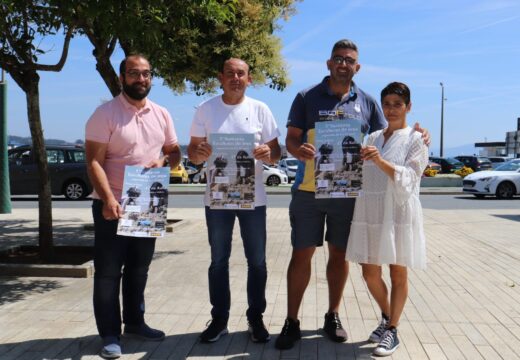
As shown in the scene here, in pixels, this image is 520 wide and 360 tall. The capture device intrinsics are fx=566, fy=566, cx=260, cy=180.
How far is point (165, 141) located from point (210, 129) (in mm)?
413

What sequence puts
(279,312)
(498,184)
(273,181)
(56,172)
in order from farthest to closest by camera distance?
(273,181) < (498,184) < (56,172) < (279,312)

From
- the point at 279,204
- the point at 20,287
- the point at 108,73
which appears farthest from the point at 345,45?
the point at 279,204

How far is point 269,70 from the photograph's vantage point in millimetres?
11594

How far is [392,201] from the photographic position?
3.92 metres

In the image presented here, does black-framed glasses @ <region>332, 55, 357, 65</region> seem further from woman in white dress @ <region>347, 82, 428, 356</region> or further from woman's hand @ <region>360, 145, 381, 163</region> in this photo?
woman's hand @ <region>360, 145, 381, 163</region>

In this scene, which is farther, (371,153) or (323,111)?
(323,111)

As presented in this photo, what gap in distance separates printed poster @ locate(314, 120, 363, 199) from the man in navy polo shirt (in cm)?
15

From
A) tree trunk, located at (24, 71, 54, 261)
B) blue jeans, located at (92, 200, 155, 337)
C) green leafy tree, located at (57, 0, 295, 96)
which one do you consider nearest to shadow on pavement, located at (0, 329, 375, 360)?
blue jeans, located at (92, 200, 155, 337)

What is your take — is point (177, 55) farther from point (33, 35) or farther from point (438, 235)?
point (438, 235)

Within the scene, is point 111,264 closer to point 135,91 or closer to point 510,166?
point 135,91

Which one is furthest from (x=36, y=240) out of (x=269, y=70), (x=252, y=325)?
(x=252, y=325)

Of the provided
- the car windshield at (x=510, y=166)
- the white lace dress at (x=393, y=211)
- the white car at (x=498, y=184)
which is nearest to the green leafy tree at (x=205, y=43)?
the white lace dress at (x=393, y=211)

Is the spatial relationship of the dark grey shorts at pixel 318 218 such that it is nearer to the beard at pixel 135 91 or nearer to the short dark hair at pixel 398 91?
the short dark hair at pixel 398 91

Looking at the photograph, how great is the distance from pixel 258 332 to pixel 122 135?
5.79 feet
